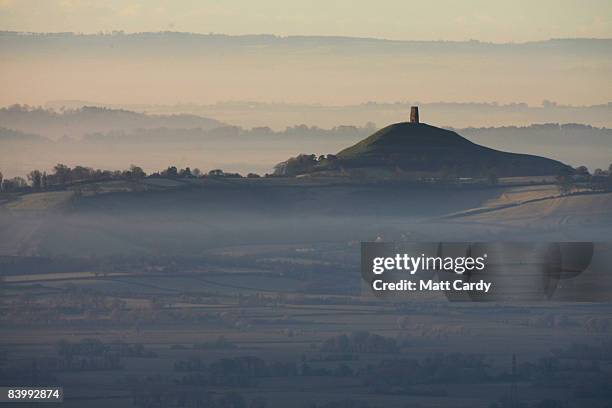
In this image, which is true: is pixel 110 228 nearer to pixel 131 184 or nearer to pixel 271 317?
pixel 131 184

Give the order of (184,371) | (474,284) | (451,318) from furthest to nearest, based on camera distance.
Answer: (451,318) → (184,371) → (474,284)

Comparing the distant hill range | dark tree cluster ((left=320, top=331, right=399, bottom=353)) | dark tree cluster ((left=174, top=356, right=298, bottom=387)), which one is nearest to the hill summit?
the distant hill range

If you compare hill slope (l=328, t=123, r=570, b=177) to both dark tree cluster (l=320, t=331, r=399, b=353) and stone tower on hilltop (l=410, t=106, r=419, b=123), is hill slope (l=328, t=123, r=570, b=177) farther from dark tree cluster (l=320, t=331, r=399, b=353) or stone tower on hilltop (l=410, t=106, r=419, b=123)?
dark tree cluster (l=320, t=331, r=399, b=353)

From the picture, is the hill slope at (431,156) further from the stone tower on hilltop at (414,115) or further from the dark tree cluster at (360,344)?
the dark tree cluster at (360,344)

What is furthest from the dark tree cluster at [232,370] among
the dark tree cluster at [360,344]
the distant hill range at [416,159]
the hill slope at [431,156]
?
the hill slope at [431,156]

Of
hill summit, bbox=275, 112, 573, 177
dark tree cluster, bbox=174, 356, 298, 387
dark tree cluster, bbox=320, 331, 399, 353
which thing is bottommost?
dark tree cluster, bbox=174, 356, 298, 387

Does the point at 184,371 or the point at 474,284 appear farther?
the point at 184,371

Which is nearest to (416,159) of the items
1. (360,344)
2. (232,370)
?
(360,344)

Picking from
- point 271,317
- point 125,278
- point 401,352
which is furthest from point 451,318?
point 125,278

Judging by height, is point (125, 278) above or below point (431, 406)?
above
